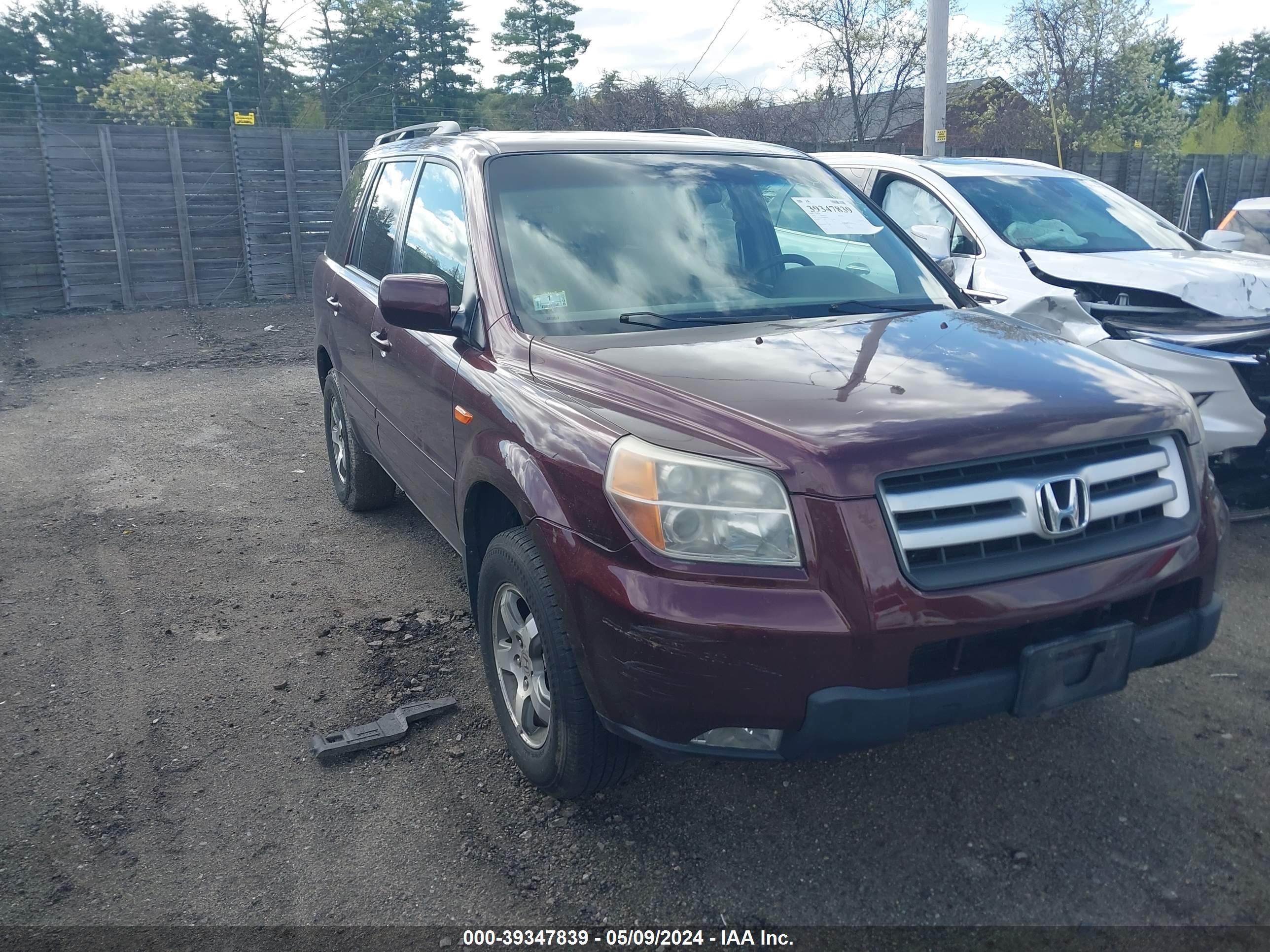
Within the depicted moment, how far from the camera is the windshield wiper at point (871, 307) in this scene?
346cm

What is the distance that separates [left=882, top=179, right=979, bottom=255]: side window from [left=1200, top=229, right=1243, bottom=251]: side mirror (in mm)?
2066

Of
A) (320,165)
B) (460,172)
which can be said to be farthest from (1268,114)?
(460,172)

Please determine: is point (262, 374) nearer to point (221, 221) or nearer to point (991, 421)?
point (221, 221)

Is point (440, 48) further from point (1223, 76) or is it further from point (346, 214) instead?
point (1223, 76)

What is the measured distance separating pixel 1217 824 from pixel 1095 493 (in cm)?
109

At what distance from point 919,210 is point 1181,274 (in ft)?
5.87

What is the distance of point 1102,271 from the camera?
5770 millimetres

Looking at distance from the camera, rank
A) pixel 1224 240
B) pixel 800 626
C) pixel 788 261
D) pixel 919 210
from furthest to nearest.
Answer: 1. pixel 1224 240
2. pixel 919 210
3. pixel 788 261
4. pixel 800 626

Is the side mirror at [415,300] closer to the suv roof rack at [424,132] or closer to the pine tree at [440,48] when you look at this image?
the suv roof rack at [424,132]

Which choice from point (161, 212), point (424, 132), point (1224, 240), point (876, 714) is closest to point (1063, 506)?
point (876, 714)

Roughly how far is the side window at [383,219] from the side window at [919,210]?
3.22 m

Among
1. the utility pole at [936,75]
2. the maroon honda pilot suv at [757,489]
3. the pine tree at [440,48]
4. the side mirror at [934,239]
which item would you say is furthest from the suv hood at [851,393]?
the pine tree at [440,48]

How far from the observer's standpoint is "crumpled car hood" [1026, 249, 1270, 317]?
544cm

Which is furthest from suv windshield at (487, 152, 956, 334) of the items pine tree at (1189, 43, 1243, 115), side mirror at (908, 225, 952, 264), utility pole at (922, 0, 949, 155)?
pine tree at (1189, 43, 1243, 115)
